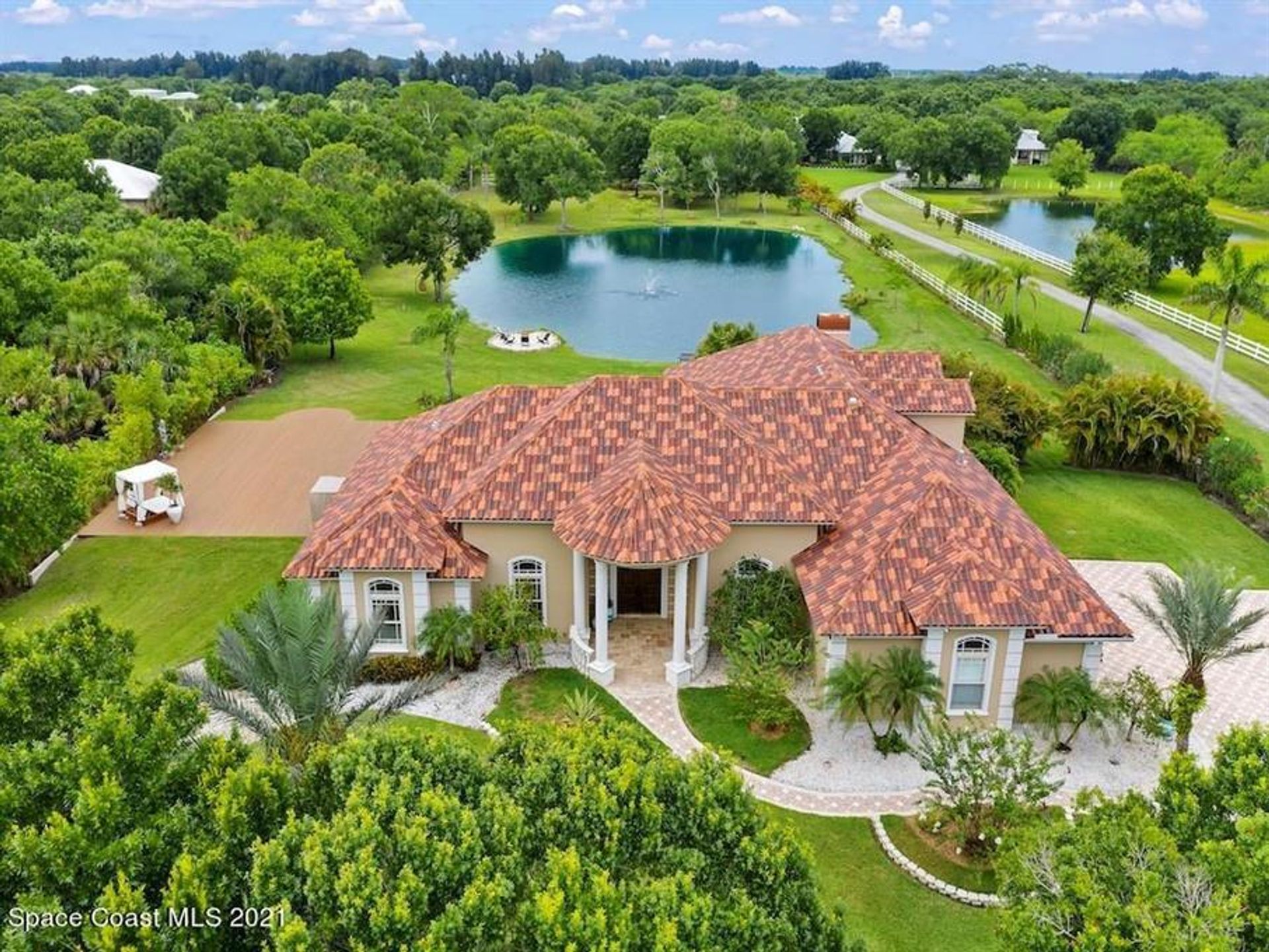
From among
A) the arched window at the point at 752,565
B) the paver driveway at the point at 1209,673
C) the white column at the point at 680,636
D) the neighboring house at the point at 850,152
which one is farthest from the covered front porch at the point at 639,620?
the neighboring house at the point at 850,152

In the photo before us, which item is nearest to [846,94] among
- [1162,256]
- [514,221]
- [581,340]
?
[514,221]

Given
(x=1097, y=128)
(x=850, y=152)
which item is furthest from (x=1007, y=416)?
(x=1097, y=128)

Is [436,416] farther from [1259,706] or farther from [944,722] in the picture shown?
[1259,706]

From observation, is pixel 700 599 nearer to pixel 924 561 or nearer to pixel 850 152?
pixel 924 561

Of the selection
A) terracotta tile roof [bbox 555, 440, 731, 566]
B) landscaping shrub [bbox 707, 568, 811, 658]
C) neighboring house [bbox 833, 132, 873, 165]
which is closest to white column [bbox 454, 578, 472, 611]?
terracotta tile roof [bbox 555, 440, 731, 566]

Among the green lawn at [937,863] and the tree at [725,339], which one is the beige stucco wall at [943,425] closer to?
the green lawn at [937,863]

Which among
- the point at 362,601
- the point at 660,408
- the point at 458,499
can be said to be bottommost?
the point at 362,601

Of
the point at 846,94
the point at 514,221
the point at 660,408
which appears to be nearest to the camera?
the point at 660,408
